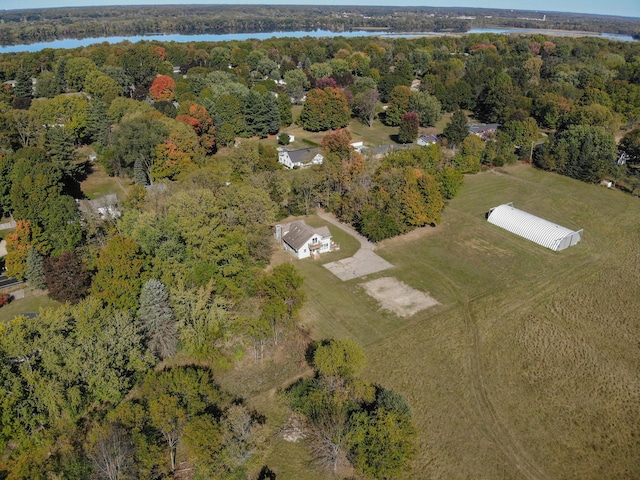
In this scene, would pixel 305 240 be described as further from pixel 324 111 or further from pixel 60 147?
pixel 324 111

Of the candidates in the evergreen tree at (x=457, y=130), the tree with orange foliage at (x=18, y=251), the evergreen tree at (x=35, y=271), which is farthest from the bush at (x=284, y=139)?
the evergreen tree at (x=35, y=271)

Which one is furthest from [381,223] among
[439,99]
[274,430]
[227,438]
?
[439,99]

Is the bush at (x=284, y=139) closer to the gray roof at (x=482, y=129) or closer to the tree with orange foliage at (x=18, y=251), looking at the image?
the gray roof at (x=482, y=129)

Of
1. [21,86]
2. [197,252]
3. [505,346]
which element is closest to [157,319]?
[197,252]

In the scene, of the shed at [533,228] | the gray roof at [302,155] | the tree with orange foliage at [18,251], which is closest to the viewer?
the tree with orange foliage at [18,251]

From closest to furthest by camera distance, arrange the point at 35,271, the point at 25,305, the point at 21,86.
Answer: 1. the point at 25,305
2. the point at 35,271
3. the point at 21,86

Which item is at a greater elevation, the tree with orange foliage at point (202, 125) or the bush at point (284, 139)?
the tree with orange foliage at point (202, 125)

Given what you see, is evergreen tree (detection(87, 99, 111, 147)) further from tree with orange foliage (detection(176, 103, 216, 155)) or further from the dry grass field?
the dry grass field
